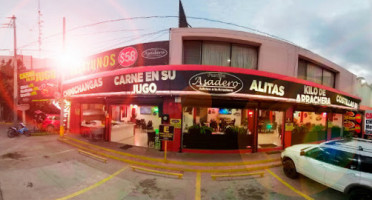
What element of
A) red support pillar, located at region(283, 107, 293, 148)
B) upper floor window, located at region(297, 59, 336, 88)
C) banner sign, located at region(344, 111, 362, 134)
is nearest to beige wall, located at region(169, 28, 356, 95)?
upper floor window, located at region(297, 59, 336, 88)

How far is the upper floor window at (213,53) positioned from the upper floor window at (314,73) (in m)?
6.13

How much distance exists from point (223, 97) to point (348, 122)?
55.5ft

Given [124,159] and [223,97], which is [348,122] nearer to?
[223,97]

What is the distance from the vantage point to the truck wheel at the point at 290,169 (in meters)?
6.85

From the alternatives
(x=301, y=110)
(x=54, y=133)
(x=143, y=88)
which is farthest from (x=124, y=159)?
(x=301, y=110)

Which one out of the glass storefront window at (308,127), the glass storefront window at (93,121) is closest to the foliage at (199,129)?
the glass storefront window at (308,127)

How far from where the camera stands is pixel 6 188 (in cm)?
556

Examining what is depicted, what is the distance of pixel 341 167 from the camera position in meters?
5.23

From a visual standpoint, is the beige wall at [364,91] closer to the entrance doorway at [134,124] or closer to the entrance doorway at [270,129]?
the entrance doorway at [270,129]

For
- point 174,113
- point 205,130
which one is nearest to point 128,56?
point 174,113

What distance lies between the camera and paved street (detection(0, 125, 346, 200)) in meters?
A: 5.45

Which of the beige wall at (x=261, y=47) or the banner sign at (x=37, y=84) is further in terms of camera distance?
the banner sign at (x=37, y=84)

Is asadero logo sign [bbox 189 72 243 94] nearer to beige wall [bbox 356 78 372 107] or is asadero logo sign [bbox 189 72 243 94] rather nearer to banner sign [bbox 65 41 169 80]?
banner sign [bbox 65 41 169 80]

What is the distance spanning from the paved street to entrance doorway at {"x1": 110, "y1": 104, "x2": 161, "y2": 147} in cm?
369
